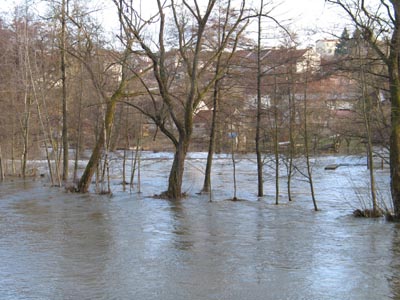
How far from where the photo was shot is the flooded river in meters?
7.66

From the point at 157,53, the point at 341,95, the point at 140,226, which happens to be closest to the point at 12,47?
the point at 157,53

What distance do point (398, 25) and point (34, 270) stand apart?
1025cm

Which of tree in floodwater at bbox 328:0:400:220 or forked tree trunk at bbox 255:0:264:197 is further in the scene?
forked tree trunk at bbox 255:0:264:197

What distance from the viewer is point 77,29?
955 inches

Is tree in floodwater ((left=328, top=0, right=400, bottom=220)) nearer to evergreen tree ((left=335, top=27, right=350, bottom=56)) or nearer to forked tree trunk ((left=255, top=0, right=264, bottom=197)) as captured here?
evergreen tree ((left=335, top=27, right=350, bottom=56))

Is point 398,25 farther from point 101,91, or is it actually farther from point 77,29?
point 77,29

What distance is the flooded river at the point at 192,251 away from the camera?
7656 mm

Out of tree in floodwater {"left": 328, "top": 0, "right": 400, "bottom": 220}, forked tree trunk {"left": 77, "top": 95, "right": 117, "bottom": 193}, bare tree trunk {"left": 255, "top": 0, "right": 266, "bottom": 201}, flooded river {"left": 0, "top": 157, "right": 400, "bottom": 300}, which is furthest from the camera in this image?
forked tree trunk {"left": 77, "top": 95, "right": 117, "bottom": 193}

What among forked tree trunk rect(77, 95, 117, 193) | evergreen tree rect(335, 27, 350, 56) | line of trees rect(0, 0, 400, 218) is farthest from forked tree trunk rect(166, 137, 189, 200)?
evergreen tree rect(335, 27, 350, 56)

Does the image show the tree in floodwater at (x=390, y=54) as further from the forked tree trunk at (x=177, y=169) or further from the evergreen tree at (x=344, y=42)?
the forked tree trunk at (x=177, y=169)

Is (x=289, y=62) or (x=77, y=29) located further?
(x=77, y=29)

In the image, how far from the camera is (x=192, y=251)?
10617 millimetres

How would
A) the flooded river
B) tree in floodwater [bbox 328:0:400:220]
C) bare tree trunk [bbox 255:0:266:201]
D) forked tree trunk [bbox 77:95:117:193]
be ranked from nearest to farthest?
the flooded river, tree in floodwater [bbox 328:0:400:220], bare tree trunk [bbox 255:0:266:201], forked tree trunk [bbox 77:95:117:193]

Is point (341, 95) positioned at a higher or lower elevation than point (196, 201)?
higher
